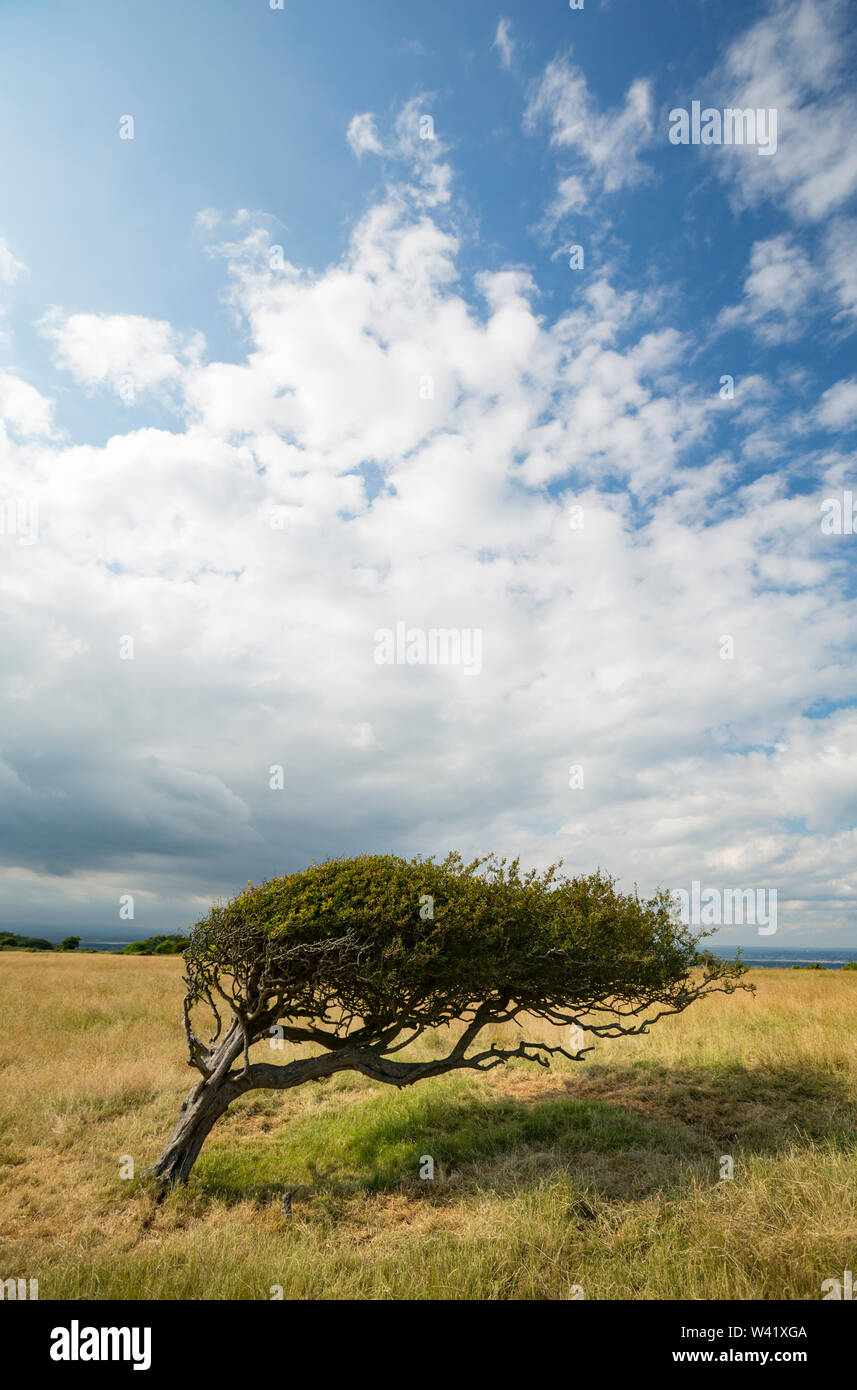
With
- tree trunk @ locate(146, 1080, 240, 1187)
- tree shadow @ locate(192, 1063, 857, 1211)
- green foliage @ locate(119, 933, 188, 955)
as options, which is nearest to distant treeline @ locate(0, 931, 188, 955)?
green foliage @ locate(119, 933, 188, 955)

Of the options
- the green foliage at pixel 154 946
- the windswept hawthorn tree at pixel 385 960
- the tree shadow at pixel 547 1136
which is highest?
the windswept hawthorn tree at pixel 385 960

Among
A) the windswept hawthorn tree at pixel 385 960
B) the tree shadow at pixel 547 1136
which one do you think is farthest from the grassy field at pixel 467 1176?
the windswept hawthorn tree at pixel 385 960

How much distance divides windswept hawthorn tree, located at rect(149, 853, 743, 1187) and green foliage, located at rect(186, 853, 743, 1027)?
0.08 feet

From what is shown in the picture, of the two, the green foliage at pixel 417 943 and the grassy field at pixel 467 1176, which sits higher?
the green foliage at pixel 417 943

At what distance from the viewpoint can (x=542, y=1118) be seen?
1220 centimetres

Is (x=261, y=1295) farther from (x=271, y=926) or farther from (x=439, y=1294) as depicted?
(x=271, y=926)

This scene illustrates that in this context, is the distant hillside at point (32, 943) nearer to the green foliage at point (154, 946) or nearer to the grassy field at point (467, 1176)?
the green foliage at point (154, 946)

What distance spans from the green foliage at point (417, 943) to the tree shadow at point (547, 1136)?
88.8 inches

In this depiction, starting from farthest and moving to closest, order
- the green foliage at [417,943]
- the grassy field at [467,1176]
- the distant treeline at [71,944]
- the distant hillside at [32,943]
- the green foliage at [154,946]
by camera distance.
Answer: the distant hillside at [32,943], the distant treeline at [71,944], the green foliage at [154,946], the green foliage at [417,943], the grassy field at [467,1176]

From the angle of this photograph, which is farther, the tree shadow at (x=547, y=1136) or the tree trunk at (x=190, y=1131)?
the tree trunk at (x=190, y=1131)

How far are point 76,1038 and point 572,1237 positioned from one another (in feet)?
52.9

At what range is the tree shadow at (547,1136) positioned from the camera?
9922 millimetres

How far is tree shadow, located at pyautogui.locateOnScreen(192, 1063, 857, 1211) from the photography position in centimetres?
992
